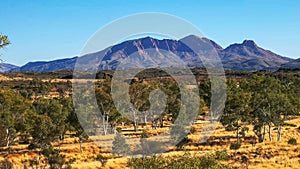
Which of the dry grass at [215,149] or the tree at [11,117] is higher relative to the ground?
the tree at [11,117]

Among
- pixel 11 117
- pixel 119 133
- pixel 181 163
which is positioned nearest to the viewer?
pixel 181 163

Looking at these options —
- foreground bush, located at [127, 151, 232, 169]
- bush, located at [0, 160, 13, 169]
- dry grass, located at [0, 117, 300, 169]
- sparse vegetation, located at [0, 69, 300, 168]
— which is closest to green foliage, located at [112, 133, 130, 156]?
sparse vegetation, located at [0, 69, 300, 168]

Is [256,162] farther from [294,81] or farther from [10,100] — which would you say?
[294,81]

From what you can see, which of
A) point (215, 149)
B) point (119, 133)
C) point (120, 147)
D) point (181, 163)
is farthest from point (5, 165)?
point (181, 163)

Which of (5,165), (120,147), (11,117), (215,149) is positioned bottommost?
(5,165)

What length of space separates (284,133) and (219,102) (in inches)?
647

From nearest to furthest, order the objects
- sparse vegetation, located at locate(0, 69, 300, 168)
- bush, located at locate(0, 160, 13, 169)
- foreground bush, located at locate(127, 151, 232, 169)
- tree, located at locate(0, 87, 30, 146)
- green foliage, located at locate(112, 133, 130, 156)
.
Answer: foreground bush, located at locate(127, 151, 232, 169) → bush, located at locate(0, 160, 13, 169) → sparse vegetation, located at locate(0, 69, 300, 168) → green foliage, located at locate(112, 133, 130, 156) → tree, located at locate(0, 87, 30, 146)

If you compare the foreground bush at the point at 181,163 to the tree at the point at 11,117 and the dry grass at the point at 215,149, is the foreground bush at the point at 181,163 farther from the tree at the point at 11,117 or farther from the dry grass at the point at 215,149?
the tree at the point at 11,117

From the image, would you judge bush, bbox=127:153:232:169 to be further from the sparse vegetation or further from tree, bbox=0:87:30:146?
tree, bbox=0:87:30:146

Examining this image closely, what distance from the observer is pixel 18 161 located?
156ft

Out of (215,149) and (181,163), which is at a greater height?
(181,163)

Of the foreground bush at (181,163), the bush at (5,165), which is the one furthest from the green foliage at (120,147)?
the foreground bush at (181,163)

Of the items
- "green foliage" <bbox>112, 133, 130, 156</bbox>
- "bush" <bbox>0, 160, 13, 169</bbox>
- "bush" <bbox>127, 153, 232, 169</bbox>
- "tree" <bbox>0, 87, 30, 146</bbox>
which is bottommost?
"bush" <bbox>0, 160, 13, 169</bbox>

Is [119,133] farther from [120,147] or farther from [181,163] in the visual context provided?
[181,163]
